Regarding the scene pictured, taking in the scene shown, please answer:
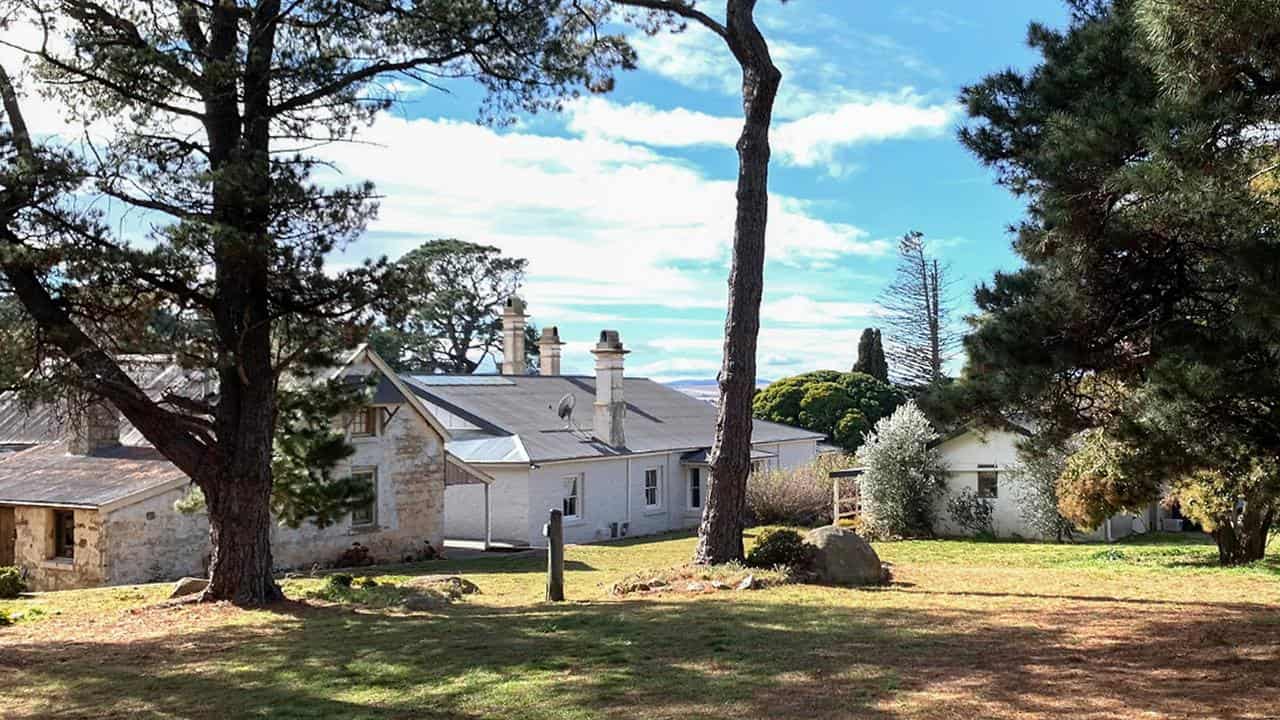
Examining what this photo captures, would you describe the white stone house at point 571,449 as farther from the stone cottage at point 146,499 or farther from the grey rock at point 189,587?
the grey rock at point 189,587

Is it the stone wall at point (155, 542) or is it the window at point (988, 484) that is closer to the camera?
the stone wall at point (155, 542)

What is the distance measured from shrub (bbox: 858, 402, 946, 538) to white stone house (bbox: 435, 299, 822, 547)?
24.6ft

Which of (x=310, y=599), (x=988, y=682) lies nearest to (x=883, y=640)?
(x=988, y=682)

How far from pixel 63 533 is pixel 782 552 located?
593 inches

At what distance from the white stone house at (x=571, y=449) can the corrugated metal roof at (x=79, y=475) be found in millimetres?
8812

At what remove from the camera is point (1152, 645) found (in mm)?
8398

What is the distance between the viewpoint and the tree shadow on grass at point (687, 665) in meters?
6.57

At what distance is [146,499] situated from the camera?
20266 mm

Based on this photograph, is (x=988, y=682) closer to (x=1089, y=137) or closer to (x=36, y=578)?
(x=1089, y=137)

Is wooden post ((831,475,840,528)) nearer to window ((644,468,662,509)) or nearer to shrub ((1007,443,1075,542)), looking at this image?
shrub ((1007,443,1075,542))

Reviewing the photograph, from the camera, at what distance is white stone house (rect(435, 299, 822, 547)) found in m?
29.4

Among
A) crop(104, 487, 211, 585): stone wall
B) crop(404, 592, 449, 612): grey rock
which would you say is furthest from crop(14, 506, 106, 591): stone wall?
crop(404, 592, 449, 612): grey rock

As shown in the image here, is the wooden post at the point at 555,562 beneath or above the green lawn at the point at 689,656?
above

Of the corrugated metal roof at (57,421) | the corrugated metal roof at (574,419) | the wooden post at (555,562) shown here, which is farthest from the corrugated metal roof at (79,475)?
the wooden post at (555,562)
